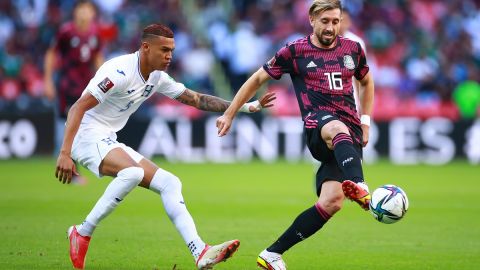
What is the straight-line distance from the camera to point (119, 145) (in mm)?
7727

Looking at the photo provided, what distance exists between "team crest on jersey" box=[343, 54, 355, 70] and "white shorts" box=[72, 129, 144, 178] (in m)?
1.88

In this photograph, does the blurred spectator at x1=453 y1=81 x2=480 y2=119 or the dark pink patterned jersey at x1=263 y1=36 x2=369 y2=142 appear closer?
the dark pink patterned jersey at x1=263 y1=36 x2=369 y2=142

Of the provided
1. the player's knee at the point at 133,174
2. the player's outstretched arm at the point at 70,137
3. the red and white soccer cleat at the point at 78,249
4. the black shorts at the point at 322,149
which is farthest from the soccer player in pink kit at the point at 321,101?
the red and white soccer cleat at the point at 78,249

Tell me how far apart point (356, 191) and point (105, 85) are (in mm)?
2212

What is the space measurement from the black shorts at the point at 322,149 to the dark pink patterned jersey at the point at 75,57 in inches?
319

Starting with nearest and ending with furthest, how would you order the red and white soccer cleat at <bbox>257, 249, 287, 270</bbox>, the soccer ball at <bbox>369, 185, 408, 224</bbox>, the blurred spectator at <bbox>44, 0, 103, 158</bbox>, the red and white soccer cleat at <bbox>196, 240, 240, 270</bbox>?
the soccer ball at <bbox>369, 185, 408, 224</bbox> < the red and white soccer cleat at <bbox>196, 240, 240, 270</bbox> < the red and white soccer cleat at <bbox>257, 249, 287, 270</bbox> < the blurred spectator at <bbox>44, 0, 103, 158</bbox>

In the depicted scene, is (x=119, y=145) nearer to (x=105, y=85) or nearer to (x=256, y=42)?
(x=105, y=85)

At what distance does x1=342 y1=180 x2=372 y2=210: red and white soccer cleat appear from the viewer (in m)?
6.58

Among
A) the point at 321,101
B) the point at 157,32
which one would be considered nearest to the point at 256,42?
the point at 157,32

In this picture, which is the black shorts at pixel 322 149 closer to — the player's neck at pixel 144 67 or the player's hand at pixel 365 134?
the player's hand at pixel 365 134

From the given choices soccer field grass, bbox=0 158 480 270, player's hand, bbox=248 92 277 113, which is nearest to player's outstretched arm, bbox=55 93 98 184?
soccer field grass, bbox=0 158 480 270

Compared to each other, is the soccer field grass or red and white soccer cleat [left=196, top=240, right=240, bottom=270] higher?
red and white soccer cleat [left=196, top=240, right=240, bottom=270]

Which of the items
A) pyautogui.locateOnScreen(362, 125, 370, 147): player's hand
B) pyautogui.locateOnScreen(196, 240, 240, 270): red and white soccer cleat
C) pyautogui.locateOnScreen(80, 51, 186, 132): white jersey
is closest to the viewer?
pyautogui.locateOnScreen(196, 240, 240, 270): red and white soccer cleat

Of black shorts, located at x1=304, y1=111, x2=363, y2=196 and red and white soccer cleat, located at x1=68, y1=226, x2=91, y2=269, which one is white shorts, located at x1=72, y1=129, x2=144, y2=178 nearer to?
red and white soccer cleat, located at x1=68, y1=226, x2=91, y2=269
